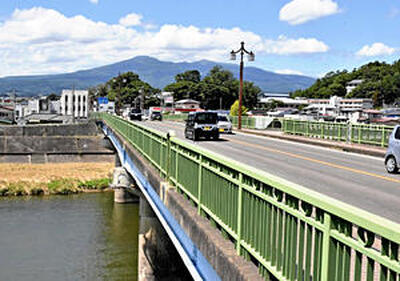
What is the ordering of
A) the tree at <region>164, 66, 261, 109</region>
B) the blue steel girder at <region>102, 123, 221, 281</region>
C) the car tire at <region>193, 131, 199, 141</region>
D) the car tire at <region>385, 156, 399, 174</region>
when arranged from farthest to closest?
1. the tree at <region>164, 66, 261, 109</region>
2. the car tire at <region>193, 131, 199, 141</region>
3. the car tire at <region>385, 156, 399, 174</region>
4. the blue steel girder at <region>102, 123, 221, 281</region>

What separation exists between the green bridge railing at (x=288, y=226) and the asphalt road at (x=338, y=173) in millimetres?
3619

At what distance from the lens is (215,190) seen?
768 cm

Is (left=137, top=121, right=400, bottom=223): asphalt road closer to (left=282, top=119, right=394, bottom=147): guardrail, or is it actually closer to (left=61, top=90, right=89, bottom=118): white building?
(left=282, top=119, right=394, bottom=147): guardrail

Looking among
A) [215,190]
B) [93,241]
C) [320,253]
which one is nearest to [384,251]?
[320,253]

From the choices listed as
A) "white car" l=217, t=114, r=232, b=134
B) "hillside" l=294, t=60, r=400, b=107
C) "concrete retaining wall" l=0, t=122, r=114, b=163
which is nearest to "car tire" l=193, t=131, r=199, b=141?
"white car" l=217, t=114, r=232, b=134

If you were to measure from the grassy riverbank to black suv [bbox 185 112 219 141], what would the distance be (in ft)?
70.6

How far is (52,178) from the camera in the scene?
51500 millimetres

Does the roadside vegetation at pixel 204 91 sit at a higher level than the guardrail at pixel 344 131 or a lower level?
higher

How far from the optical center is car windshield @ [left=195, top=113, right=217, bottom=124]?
31.2 m

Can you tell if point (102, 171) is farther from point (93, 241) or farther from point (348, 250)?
point (348, 250)

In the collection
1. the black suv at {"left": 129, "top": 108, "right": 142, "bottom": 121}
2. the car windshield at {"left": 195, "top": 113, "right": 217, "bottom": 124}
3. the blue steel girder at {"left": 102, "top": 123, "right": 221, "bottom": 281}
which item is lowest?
the blue steel girder at {"left": 102, "top": 123, "right": 221, "bottom": 281}

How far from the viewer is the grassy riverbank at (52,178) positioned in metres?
48.5

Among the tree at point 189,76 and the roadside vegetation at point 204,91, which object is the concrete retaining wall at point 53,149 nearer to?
the roadside vegetation at point 204,91

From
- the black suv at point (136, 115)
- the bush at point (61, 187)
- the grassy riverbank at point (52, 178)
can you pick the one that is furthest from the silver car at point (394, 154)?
the black suv at point (136, 115)
